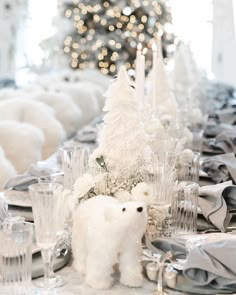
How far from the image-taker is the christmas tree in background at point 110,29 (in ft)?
20.3

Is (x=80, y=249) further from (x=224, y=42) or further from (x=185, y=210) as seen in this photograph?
(x=224, y=42)

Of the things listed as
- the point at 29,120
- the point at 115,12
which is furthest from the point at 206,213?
Answer: the point at 115,12

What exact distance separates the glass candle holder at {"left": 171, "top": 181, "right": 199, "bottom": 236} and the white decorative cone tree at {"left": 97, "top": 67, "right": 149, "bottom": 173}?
0.45 ft

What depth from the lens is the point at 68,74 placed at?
214 inches

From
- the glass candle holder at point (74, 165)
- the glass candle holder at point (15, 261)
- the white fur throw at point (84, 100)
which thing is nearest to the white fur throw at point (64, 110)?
the white fur throw at point (84, 100)

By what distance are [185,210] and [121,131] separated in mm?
255

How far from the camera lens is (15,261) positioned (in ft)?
3.30

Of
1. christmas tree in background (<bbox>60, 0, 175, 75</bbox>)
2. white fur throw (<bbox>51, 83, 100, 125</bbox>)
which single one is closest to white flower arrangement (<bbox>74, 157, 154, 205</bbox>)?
white fur throw (<bbox>51, 83, 100, 125</bbox>)

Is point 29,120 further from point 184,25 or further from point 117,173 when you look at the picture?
point 184,25

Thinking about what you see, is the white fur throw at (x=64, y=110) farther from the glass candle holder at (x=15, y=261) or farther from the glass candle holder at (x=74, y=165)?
the glass candle holder at (x=15, y=261)

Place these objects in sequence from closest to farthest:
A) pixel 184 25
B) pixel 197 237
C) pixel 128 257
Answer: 1. pixel 128 257
2. pixel 197 237
3. pixel 184 25

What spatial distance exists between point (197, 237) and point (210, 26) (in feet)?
20.4

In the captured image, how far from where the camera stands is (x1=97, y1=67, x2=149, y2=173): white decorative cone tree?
1294mm

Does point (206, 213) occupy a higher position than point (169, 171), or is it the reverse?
point (169, 171)
